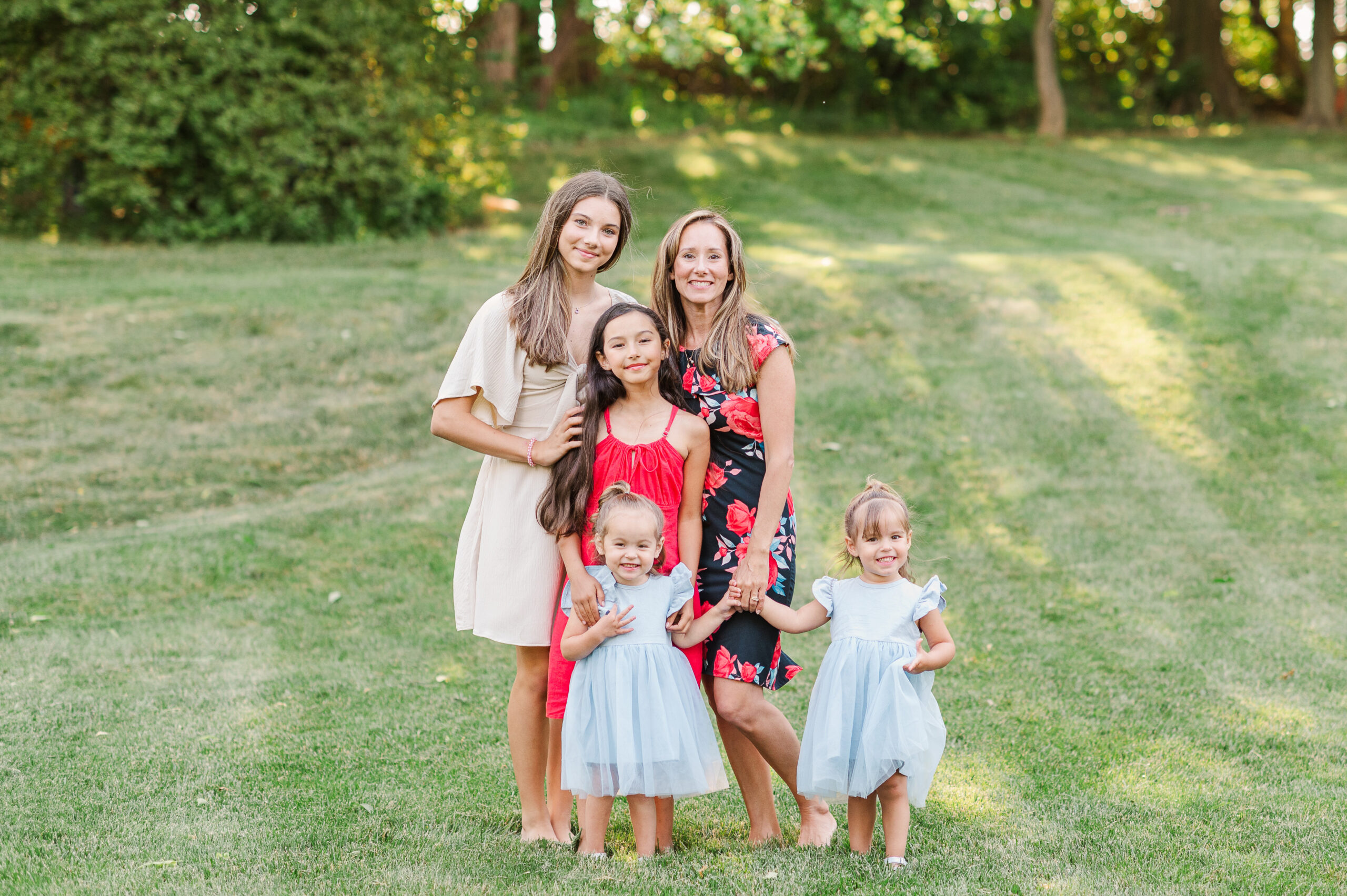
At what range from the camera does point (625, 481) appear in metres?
3.13

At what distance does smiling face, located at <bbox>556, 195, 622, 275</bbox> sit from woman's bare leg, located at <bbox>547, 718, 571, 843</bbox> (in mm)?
1374

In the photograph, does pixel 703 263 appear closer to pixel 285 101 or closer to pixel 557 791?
pixel 557 791

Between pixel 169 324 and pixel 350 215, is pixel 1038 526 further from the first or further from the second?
pixel 350 215

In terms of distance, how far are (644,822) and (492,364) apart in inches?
53.4

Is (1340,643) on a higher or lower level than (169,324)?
lower

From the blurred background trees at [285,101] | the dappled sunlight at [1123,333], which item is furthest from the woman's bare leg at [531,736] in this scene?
the blurred background trees at [285,101]

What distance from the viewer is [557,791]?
3564 mm

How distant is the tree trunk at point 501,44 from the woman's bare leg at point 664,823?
14.5 metres

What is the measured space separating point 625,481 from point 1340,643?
3840 mm

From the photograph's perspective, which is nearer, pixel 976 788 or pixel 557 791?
pixel 557 791

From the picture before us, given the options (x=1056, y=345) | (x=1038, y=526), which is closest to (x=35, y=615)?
(x=1038, y=526)

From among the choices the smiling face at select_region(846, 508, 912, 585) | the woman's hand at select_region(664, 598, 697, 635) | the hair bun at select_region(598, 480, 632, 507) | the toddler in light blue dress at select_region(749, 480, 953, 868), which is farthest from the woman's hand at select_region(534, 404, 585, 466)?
the smiling face at select_region(846, 508, 912, 585)

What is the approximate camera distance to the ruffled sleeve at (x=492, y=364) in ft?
10.8

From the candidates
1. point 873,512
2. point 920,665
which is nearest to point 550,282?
point 873,512
